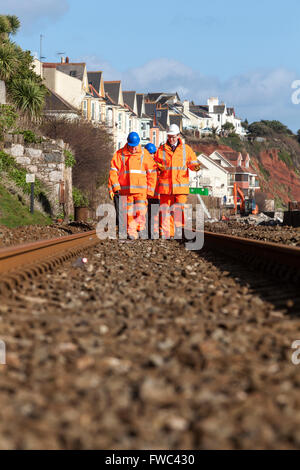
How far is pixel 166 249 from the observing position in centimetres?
1067

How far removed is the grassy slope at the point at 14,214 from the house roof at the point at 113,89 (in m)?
49.3

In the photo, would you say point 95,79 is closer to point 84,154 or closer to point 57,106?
point 57,106

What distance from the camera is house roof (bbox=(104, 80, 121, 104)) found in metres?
68.8

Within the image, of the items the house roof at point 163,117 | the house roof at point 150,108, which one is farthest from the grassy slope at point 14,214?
the house roof at point 163,117

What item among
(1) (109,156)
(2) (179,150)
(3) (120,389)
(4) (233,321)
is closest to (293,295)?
(4) (233,321)

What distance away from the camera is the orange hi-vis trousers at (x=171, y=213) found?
13.9 m

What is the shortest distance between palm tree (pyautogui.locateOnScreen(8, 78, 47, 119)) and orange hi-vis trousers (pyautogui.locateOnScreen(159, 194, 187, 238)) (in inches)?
629

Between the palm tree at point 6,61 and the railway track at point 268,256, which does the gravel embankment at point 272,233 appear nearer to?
the railway track at point 268,256

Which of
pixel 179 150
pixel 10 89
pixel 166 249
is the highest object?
pixel 10 89

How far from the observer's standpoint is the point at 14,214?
18.6 meters

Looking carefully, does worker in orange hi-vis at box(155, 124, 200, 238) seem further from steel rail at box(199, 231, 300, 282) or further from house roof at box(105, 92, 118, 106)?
house roof at box(105, 92, 118, 106)

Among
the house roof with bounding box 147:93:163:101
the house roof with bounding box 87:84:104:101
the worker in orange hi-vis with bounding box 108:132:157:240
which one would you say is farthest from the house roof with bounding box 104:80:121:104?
the house roof with bounding box 147:93:163:101

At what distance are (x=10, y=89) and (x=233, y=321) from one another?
89.8 ft
